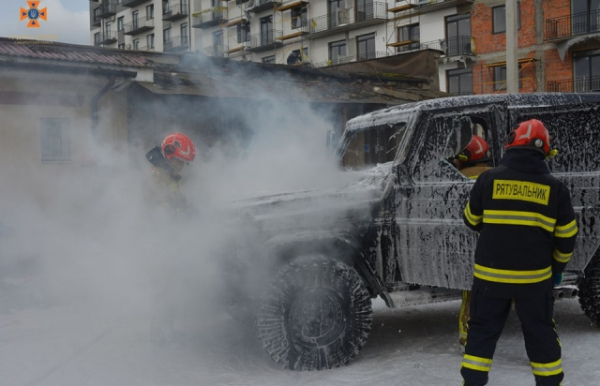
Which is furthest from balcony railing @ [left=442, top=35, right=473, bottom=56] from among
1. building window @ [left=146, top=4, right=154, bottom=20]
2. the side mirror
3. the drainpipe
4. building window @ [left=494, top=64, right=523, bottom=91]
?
building window @ [left=146, top=4, right=154, bottom=20]

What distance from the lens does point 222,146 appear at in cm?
1258

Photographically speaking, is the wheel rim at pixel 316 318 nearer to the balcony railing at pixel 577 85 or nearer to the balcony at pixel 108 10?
the balcony railing at pixel 577 85

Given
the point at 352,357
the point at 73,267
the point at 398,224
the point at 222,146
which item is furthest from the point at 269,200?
the point at 222,146

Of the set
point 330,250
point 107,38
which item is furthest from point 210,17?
point 330,250

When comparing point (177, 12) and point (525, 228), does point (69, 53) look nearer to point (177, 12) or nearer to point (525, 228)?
point (525, 228)

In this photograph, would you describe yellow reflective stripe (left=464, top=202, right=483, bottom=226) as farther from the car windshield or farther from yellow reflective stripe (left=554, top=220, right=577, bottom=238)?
the car windshield

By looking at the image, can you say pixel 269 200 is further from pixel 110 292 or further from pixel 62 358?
pixel 110 292

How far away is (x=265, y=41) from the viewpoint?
50500 millimetres

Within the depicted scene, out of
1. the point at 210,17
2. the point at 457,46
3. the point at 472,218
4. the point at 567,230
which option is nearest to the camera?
the point at 567,230

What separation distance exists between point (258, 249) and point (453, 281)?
1671 millimetres

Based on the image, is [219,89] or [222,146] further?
[219,89]

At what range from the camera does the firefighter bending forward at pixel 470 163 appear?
5527 mm

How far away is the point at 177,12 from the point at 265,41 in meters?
11.6

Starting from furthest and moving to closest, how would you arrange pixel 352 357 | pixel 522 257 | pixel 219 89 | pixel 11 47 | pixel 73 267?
pixel 219 89, pixel 11 47, pixel 73 267, pixel 352 357, pixel 522 257
